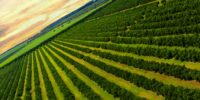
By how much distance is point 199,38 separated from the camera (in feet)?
136

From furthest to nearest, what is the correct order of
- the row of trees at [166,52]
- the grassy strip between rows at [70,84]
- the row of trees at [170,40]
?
the grassy strip between rows at [70,84] → the row of trees at [170,40] → the row of trees at [166,52]

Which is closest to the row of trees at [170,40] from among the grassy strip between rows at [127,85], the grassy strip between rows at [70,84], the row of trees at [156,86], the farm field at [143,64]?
the farm field at [143,64]

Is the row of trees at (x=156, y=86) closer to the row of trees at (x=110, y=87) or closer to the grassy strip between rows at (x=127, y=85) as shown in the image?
the grassy strip between rows at (x=127, y=85)

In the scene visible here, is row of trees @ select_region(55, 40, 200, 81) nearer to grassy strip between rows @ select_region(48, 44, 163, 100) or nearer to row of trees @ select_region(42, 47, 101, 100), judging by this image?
grassy strip between rows @ select_region(48, 44, 163, 100)

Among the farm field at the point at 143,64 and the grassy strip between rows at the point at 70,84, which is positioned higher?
the farm field at the point at 143,64

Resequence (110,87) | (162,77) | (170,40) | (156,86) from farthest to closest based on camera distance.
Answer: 1. (170,40)
2. (110,87)
3. (162,77)
4. (156,86)

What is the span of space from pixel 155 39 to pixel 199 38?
37.9 ft

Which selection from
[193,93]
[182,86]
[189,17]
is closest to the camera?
[193,93]

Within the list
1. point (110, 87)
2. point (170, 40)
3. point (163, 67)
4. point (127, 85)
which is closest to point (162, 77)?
point (163, 67)

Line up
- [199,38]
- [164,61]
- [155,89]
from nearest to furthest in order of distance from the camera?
[155,89]
[199,38]
[164,61]

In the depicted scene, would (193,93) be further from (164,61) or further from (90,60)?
(90,60)

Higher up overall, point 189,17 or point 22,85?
point 189,17

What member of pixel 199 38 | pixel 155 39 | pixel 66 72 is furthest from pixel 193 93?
pixel 66 72

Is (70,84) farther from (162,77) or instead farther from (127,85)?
(162,77)
